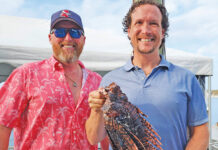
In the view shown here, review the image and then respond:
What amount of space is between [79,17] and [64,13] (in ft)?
0.53

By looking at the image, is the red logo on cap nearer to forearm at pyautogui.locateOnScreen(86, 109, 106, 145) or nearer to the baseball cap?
the baseball cap

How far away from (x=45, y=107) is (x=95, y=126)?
53 cm

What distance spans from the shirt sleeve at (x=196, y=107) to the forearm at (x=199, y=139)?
5 cm

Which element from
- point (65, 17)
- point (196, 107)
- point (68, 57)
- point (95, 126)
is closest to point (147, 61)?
point (196, 107)

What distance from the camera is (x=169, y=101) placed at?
5.11ft

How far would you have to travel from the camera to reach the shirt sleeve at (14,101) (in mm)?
1873

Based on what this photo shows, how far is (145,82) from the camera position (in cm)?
162

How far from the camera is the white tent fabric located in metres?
3.88

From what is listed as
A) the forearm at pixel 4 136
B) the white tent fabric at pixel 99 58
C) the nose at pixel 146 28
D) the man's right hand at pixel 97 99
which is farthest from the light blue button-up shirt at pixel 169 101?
the white tent fabric at pixel 99 58

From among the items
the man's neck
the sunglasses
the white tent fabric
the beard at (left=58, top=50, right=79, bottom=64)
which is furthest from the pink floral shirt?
the white tent fabric

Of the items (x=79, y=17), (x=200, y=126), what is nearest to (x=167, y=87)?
(x=200, y=126)

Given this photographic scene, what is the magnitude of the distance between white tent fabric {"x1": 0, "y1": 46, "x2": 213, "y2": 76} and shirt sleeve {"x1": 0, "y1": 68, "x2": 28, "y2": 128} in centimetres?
211

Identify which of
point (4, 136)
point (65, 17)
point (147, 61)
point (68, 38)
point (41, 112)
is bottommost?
point (4, 136)

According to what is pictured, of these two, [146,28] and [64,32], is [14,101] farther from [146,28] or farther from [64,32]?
[146,28]
